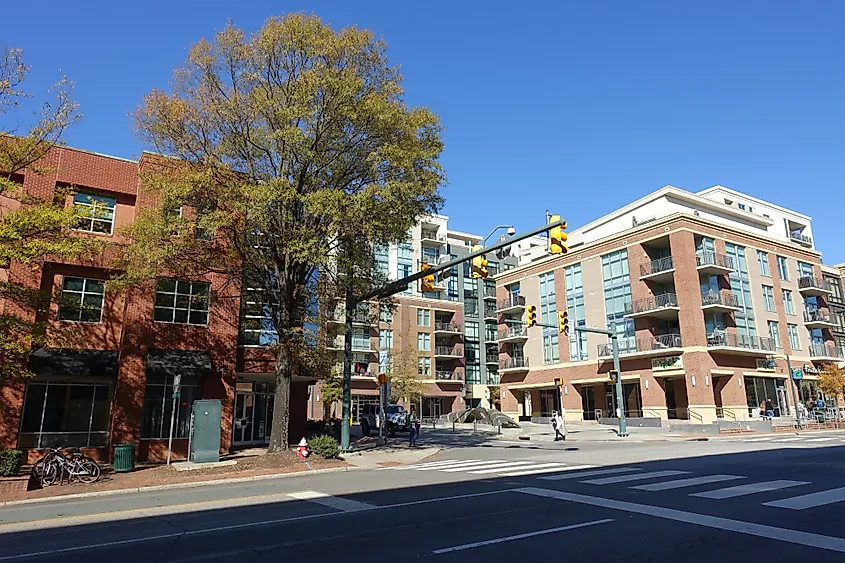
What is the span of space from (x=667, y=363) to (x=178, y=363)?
3470 cm

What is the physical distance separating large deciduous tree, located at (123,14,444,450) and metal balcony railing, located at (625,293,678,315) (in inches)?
1140

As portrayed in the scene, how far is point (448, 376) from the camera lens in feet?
233

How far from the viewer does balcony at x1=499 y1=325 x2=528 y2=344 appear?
188 ft

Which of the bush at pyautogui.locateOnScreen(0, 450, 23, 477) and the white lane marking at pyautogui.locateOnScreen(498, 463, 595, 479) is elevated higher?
the bush at pyautogui.locateOnScreen(0, 450, 23, 477)

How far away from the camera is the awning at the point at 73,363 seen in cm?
2023

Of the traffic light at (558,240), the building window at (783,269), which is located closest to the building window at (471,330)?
the building window at (783,269)

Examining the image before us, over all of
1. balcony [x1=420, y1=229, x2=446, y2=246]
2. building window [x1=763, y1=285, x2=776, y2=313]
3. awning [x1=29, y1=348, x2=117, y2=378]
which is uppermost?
balcony [x1=420, y1=229, x2=446, y2=246]

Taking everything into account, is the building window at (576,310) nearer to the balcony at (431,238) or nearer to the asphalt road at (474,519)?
the balcony at (431,238)

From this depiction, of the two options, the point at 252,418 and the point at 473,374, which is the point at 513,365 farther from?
the point at 252,418

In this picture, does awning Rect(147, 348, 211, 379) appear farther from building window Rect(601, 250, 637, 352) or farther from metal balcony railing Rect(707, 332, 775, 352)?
metal balcony railing Rect(707, 332, 775, 352)

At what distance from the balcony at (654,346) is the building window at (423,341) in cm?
2779

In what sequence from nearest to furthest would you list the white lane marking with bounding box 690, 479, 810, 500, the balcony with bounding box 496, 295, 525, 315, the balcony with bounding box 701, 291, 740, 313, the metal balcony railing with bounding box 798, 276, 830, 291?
the white lane marking with bounding box 690, 479, 810, 500, the balcony with bounding box 701, 291, 740, 313, the metal balcony railing with bounding box 798, 276, 830, 291, the balcony with bounding box 496, 295, 525, 315

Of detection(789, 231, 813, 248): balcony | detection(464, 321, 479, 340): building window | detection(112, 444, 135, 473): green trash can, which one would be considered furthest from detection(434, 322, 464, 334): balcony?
detection(112, 444, 135, 473): green trash can

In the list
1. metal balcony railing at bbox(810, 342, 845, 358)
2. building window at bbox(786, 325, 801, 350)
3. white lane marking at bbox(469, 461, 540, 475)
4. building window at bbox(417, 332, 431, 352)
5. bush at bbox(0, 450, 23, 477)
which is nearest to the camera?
bush at bbox(0, 450, 23, 477)
